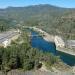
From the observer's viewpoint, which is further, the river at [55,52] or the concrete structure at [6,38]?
the concrete structure at [6,38]

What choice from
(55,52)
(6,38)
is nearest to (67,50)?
(55,52)

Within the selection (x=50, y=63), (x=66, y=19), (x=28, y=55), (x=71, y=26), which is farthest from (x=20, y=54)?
(x=66, y=19)

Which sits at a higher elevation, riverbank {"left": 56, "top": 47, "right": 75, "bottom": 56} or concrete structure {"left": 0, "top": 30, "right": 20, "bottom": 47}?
concrete structure {"left": 0, "top": 30, "right": 20, "bottom": 47}

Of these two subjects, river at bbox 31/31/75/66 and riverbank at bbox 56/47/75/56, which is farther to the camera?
riverbank at bbox 56/47/75/56

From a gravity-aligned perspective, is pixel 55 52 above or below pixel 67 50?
below

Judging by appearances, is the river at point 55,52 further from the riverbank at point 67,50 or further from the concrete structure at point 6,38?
the concrete structure at point 6,38

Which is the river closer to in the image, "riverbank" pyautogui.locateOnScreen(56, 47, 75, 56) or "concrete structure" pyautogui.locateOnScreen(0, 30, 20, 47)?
"riverbank" pyautogui.locateOnScreen(56, 47, 75, 56)

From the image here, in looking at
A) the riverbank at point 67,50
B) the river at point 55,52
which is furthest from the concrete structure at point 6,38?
the riverbank at point 67,50

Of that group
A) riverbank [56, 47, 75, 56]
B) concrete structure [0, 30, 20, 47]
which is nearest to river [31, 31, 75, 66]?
riverbank [56, 47, 75, 56]

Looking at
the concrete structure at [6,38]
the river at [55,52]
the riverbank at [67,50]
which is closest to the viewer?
the river at [55,52]

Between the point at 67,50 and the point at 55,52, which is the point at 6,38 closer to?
the point at 55,52

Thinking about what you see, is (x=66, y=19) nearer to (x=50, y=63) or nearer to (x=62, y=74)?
(x=50, y=63)
